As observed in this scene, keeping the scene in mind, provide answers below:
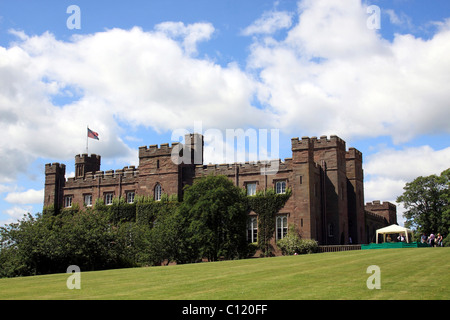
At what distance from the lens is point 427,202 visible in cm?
6178

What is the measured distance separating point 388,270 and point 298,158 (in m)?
26.4

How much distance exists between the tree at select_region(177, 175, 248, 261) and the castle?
3.16 meters

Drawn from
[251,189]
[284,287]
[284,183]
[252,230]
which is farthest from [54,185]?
[284,287]

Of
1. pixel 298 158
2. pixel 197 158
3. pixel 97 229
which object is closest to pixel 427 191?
pixel 298 158

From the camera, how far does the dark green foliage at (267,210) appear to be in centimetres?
4459

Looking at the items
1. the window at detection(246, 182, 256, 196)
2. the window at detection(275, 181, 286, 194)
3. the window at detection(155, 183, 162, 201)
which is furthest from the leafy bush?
the window at detection(155, 183, 162, 201)

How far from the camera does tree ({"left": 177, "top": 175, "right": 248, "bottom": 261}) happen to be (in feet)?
133

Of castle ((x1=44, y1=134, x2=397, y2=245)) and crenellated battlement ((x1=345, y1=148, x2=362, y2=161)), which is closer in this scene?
castle ((x1=44, y1=134, x2=397, y2=245))

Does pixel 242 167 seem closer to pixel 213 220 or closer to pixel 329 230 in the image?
pixel 213 220

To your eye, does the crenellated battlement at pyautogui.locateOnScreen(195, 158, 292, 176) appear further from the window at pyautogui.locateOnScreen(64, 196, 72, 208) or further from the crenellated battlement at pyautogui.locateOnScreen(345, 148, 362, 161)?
the window at pyautogui.locateOnScreen(64, 196, 72, 208)

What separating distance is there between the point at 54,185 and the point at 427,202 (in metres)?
45.1
